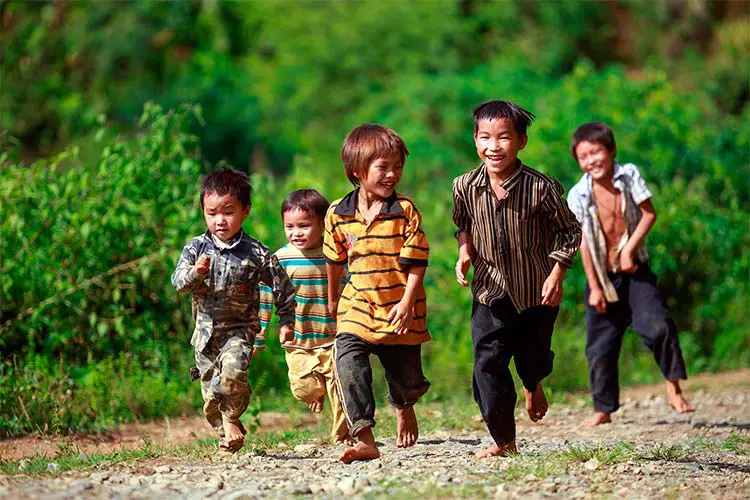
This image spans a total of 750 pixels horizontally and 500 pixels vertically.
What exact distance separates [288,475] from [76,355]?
3795 mm

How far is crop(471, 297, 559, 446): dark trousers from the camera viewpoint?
5957 millimetres

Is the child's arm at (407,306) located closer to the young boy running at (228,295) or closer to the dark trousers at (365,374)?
the dark trousers at (365,374)

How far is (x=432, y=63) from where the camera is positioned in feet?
82.7

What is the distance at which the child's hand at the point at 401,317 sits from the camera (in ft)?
18.6

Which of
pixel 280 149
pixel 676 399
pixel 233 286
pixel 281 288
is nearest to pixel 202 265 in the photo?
pixel 233 286

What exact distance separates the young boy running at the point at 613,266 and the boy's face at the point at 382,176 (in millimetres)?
2383

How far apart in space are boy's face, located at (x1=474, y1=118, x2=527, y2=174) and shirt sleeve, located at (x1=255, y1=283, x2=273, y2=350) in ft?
4.67

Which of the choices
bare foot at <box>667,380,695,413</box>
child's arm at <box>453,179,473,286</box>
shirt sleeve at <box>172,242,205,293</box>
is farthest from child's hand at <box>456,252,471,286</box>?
bare foot at <box>667,380,695,413</box>

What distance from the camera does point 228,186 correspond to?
619 centimetres

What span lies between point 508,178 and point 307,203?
1298 millimetres

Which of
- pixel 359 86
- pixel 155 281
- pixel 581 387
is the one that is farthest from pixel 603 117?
pixel 359 86

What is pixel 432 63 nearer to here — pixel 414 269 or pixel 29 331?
pixel 29 331

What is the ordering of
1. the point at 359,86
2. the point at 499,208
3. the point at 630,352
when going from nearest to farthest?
1. the point at 499,208
2. the point at 630,352
3. the point at 359,86

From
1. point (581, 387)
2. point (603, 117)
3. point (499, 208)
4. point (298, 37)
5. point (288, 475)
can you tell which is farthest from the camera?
point (298, 37)
